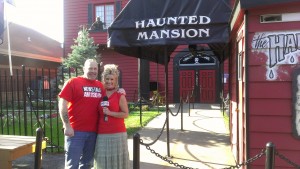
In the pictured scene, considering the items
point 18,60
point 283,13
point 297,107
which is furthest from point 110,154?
point 18,60

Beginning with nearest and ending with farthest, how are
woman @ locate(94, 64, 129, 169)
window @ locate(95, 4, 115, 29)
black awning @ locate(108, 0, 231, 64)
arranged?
woman @ locate(94, 64, 129, 169)
black awning @ locate(108, 0, 231, 64)
window @ locate(95, 4, 115, 29)

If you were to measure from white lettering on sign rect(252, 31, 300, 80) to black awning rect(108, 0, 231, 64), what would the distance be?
1460 millimetres

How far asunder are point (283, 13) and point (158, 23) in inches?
98.1

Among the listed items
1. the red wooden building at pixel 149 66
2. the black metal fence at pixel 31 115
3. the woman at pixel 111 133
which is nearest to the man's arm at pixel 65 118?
the woman at pixel 111 133

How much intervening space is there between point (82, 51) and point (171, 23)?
1350 centimetres

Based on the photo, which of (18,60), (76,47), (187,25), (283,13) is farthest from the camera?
(18,60)

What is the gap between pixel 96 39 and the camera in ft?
65.1

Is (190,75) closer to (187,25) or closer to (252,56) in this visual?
(187,25)

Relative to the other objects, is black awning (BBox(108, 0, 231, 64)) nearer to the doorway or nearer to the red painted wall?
the red painted wall

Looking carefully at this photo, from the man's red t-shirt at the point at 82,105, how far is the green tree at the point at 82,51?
14616 mm

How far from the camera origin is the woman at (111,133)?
4.08 m

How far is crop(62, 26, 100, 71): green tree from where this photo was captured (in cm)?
1862

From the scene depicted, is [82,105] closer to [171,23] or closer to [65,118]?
[65,118]

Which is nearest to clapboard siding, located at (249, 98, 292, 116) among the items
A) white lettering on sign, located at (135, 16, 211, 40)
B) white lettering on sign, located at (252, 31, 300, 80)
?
white lettering on sign, located at (252, 31, 300, 80)
